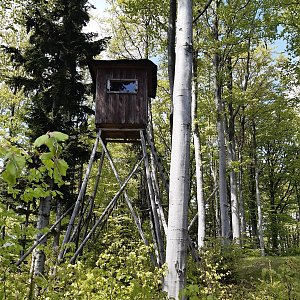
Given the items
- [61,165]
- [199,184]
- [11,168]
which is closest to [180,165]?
[61,165]

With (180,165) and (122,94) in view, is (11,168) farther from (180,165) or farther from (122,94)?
(122,94)

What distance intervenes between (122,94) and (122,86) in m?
0.29

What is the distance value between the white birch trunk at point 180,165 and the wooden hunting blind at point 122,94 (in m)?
4.58

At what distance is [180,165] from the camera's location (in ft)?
13.6

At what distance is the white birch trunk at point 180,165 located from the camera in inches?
149

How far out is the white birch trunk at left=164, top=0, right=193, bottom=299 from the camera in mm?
3779

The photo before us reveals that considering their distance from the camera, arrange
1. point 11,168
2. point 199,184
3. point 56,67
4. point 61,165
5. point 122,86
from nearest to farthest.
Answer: point 11,168, point 61,165, point 122,86, point 199,184, point 56,67

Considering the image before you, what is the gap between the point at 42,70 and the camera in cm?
1078

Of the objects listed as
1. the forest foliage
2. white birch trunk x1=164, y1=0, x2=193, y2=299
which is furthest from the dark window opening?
white birch trunk x1=164, y1=0, x2=193, y2=299

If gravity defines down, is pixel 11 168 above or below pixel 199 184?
below

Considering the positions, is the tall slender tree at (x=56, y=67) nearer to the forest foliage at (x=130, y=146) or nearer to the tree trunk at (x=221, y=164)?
the forest foliage at (x=130, y=146)

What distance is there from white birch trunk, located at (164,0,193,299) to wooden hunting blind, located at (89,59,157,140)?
458 centimetres

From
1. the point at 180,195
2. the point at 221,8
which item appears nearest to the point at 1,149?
the point at 180,195

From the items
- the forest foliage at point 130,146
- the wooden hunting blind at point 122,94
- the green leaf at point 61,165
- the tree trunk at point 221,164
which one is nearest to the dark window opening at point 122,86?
the wooden hunting blind at point 122,94
